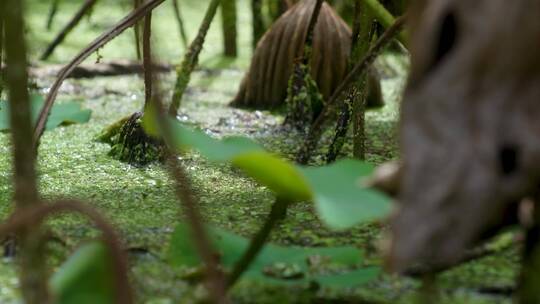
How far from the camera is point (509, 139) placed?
0.73 metres

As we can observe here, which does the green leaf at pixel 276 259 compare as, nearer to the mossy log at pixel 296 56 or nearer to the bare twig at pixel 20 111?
the bare twig at pixel 20 111

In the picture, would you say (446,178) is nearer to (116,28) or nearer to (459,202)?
(459,202)

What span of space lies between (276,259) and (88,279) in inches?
9.3

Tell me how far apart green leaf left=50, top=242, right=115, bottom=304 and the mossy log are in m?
1.48

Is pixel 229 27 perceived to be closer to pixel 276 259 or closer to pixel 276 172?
pixel 276 259

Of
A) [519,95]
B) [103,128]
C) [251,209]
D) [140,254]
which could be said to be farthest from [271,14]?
[519,95]

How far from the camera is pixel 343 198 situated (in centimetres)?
76

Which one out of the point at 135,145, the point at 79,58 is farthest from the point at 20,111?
the point at 135,145

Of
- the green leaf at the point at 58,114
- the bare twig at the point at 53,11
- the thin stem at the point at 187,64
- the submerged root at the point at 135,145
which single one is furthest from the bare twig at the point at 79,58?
the bare twig at the point at 53,11

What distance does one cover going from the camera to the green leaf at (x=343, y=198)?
0.73 m

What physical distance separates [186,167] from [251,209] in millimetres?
300

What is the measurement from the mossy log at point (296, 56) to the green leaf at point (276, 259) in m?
1.26

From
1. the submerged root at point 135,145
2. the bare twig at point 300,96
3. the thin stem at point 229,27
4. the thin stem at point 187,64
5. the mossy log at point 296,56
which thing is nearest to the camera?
the submerged root at point 135,145

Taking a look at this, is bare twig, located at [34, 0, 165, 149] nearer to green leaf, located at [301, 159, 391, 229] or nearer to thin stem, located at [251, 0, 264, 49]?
green leaf, located at [301, 159, 391, 229]
